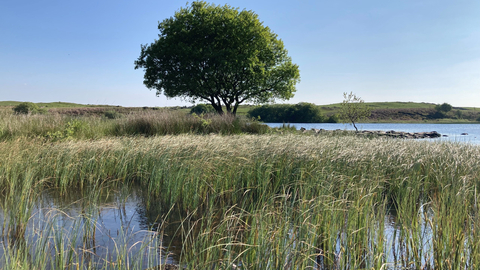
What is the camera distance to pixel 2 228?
3291 millimetres

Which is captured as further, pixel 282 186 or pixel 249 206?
pixel 282 186

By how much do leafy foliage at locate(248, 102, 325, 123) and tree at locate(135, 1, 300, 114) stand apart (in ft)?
149

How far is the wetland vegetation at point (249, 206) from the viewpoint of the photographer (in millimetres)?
2520

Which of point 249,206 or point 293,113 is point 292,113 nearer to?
point 293,113

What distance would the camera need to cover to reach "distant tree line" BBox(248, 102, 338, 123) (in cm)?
6927

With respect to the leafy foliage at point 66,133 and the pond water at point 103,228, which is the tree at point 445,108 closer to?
the leafy foliage at point 66,133

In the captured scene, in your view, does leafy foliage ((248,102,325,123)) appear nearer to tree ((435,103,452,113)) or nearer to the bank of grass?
tree ((435,103,452,113))

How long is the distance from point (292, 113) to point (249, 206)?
69767 mm

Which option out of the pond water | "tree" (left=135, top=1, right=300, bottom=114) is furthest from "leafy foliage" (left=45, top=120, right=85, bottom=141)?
"tree" (left=135, top=1, right=300, bottom=114)

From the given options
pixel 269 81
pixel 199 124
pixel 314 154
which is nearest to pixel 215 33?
pixel 269 81

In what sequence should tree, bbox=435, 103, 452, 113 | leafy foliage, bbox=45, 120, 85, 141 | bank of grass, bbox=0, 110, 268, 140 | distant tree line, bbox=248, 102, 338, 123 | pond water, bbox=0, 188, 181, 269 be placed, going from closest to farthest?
pond water, bbox=0, 188, 181, 269 < leafy foliage, bbox=45, 120, 85, 141 < bank of grass, bbox=0, 110, 268, 140 < distant tree line, bbox=248, 102, 338, 123 < tree, bbox=435, 103, 452, 113

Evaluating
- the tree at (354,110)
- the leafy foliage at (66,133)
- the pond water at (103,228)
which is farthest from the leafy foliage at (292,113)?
the pond water at (103,228)

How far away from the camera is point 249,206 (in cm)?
401

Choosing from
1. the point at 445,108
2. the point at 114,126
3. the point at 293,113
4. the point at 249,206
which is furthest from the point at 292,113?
the point at 249,206
